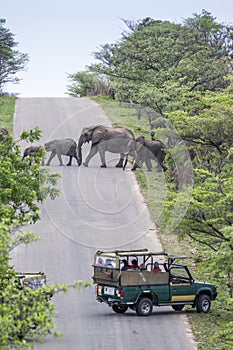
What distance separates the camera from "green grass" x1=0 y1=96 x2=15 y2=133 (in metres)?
57.3

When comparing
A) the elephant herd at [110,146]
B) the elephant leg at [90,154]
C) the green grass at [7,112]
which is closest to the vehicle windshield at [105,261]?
the elephant herd at [110,146]

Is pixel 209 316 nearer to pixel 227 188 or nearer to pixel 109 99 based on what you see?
pixel 227 188

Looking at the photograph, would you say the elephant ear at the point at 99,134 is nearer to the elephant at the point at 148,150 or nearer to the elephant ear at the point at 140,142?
the elephant at the point at 148,150

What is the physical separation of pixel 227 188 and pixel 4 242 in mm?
14245

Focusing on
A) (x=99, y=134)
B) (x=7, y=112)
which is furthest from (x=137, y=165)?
(x=7, y=112)

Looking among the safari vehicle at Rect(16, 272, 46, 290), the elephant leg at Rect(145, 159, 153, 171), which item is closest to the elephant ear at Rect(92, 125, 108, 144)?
the elephant leg at Rect(145, 159, 153, 171)

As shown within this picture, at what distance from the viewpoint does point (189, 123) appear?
32.3m

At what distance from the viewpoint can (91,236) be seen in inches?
1415

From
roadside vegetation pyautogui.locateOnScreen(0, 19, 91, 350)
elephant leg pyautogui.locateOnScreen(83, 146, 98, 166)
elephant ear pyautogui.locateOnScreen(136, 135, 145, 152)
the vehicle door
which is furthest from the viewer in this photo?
elephant leg pyautogui.locateOnScreen(83, 146, 98, 166)

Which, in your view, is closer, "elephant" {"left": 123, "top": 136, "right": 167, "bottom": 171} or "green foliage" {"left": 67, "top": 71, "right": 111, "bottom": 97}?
"elephant" {"left": 123, "top": 136, "right": 167, "bottom": 171}

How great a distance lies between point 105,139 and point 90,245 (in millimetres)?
10444

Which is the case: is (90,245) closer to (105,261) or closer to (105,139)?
(105,261)

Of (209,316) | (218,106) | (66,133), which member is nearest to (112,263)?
(209,316)

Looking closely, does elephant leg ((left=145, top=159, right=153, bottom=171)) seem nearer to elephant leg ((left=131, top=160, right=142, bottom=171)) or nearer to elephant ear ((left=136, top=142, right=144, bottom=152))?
elephant ear ((left=136, top=142, right=144, bottom=152))
